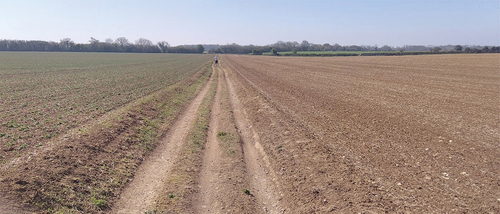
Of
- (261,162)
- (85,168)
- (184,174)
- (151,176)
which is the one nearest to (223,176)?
(184,174)

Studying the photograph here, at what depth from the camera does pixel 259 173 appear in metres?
8.92

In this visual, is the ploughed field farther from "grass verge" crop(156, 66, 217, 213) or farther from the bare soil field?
"grass verge" crop(156, 66, 217, 213)

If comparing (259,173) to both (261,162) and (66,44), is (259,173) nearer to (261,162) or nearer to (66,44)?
(261,162)

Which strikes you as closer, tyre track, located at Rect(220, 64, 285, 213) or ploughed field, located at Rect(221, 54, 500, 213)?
ploughed field, located at Rect(221, 54, 500, 213)

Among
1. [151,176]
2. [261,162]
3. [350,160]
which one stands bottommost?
[261,162]

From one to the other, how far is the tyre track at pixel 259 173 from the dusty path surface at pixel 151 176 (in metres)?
2.37

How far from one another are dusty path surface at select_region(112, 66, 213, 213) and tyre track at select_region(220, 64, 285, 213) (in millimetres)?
2371

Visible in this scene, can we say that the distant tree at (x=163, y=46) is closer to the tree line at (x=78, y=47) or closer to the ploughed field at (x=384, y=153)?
the tree line at (x=78, y=47)

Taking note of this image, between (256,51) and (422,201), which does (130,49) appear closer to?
(256,51)

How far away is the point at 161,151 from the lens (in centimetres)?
1052

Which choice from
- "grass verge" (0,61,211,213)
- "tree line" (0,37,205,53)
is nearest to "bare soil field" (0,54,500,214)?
"grass verge" (0,61,211,213)

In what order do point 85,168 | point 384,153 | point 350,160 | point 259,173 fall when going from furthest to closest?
point 384,153, point 259,173, point 350,160, point 85,168

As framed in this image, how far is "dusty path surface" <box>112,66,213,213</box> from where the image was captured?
6797 mm

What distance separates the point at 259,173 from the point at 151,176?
9.85 ft
